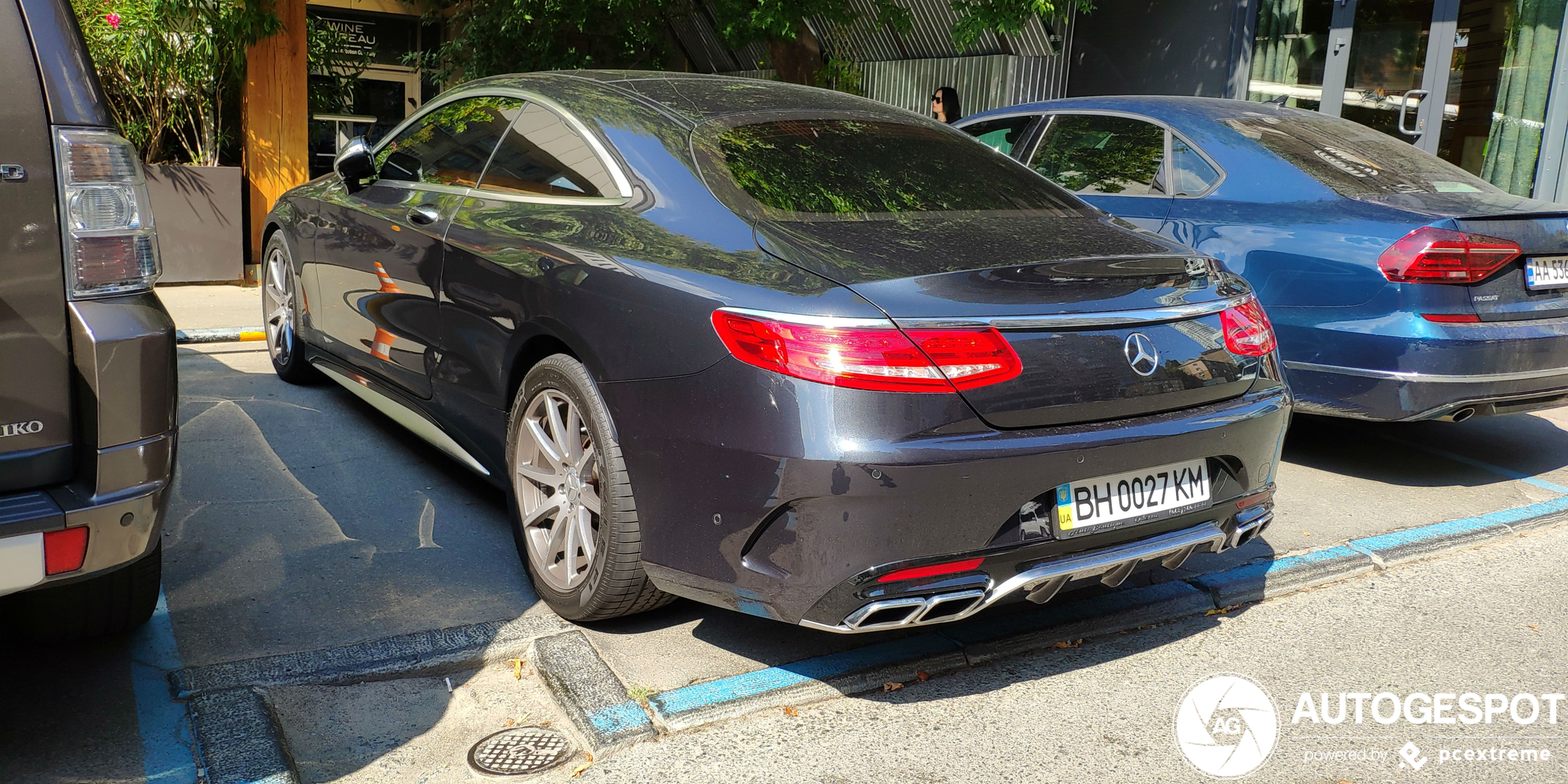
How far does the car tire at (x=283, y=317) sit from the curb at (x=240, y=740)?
2.94 m

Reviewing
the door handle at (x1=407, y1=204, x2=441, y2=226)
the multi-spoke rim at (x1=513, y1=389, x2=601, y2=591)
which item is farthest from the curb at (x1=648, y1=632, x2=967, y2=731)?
the door handle at (x1=407, y1=204, x2=441, y2=226)

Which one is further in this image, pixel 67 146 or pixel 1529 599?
pixel 1529 599

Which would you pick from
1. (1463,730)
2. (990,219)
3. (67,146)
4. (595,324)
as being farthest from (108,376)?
(1463,730)

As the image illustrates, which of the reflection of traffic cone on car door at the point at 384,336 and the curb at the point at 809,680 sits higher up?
the reflection of traffic cone on car door at the point at 384,336

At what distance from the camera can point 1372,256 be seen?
15.5 feet

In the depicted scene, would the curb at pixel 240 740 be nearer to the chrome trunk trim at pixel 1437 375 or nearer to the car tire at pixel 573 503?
the car tire at pixel 573 503

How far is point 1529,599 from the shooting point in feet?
12.6

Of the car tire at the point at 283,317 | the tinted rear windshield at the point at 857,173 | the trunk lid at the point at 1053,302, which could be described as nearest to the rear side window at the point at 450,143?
the car tire at the point at 283,317

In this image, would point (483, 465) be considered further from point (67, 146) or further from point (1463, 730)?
point (1463, 730)

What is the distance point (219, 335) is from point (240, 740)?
494cm

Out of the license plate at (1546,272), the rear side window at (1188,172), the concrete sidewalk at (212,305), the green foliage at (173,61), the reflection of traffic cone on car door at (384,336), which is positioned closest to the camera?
the reflection of traffic cone on car door at (384,336)

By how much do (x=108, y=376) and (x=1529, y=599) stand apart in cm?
402

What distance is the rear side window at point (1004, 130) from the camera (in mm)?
6406

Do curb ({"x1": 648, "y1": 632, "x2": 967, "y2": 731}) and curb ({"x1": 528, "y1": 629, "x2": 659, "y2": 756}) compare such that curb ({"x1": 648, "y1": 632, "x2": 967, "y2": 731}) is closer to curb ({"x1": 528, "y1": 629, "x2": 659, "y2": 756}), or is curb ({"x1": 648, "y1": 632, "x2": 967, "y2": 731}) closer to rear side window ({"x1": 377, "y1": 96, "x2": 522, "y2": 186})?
curb ({"x1": 528, "y1": 629, "x2": 659, "y2": 756})
